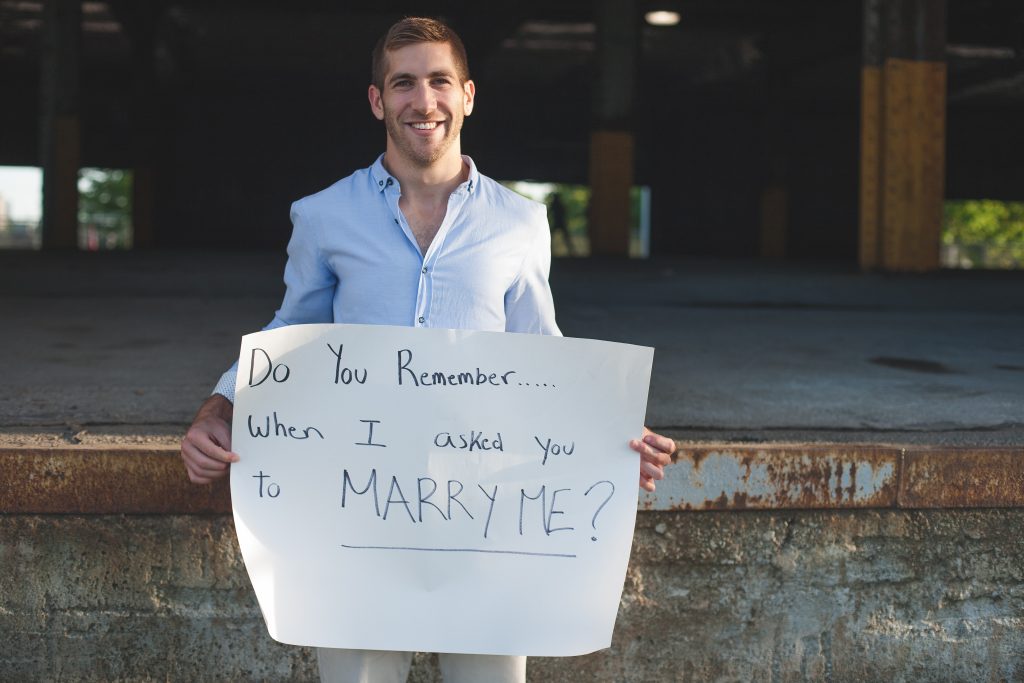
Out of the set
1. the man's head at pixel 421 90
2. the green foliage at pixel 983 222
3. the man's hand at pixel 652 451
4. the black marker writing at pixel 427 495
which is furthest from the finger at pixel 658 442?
the green foliage at pixel 983 222

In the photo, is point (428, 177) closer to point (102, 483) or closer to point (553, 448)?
point (553, 448)

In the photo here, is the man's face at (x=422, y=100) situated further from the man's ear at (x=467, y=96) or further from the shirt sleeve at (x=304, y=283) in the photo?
the shirt sleeve at (x=304, y=283)

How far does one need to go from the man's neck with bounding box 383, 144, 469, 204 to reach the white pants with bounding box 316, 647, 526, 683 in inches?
33.2

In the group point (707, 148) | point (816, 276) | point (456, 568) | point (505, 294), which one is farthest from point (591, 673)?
point (707, 148)

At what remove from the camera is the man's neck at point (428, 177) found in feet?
5.76

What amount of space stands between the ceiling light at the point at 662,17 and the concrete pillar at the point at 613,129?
299cm

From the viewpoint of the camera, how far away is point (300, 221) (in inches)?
69.8

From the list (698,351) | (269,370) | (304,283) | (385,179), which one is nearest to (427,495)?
(269,370)

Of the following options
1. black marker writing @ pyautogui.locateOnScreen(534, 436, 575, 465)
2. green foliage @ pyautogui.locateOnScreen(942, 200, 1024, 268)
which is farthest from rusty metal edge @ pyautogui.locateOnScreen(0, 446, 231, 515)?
green foliage @ pyautogui.locateOnScreen(942, 200, 1024, 268)

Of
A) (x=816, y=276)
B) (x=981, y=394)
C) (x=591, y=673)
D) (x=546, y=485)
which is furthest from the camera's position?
(x=816, y=276)

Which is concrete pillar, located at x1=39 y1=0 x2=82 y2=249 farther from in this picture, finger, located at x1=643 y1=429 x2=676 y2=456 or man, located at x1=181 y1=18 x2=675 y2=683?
finger, located at x1=643 y1=429 x2=676 y2=456

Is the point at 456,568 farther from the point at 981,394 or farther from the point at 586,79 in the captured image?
the point at 586,79

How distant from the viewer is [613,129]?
16969 millimetres

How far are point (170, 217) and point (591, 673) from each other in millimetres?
24554
